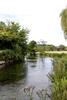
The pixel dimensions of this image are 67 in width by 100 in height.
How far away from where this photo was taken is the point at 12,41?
40406 mm

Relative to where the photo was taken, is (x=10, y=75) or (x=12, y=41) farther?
(x=12, y=41)

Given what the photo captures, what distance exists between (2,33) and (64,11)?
40.5ft

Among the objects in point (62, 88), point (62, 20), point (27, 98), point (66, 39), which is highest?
point (62, 20)

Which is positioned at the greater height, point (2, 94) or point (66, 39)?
point (66, 39)

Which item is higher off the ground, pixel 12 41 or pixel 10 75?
pixel 12 41

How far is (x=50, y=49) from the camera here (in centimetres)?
9169

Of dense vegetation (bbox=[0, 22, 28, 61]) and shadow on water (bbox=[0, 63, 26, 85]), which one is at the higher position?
dense vegetation (bbox=[0, 22, 28, 61])

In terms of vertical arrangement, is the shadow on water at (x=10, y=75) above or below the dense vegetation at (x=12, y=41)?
below

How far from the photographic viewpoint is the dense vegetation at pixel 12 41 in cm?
3678

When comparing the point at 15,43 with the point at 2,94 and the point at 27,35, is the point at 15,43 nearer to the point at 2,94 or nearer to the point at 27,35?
the point at 27,35

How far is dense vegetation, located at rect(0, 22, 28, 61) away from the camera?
36781 mm

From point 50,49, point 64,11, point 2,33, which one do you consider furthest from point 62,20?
point 50,49

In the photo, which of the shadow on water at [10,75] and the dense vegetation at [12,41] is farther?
the dense vegetation at [12,41]

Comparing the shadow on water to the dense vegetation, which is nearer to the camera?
the shadow on water
